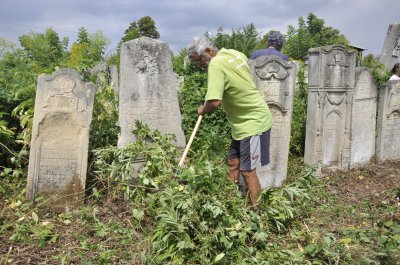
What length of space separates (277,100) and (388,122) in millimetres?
2844

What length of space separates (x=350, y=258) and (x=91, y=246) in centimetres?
212

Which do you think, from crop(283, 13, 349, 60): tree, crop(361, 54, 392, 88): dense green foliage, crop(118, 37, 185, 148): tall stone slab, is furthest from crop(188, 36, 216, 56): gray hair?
crop(283, 13, 349, 60): tree

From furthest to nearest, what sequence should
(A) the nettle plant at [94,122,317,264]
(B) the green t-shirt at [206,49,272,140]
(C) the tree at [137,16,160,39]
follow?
(C) the tree at [137,16,160,39] → (B) the green t-shirt at [206,49,272,140] → (A) the nettle plant at [94,122,317,264]

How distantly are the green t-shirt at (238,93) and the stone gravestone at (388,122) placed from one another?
11.9ft

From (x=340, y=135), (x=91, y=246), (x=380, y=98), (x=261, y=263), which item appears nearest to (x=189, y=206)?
(x=261, y=263)

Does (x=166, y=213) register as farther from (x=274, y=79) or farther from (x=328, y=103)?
(x=328, y=103)

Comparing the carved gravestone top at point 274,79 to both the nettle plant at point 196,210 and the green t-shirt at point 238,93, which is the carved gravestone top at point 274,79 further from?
the nettle plant at point 196,210

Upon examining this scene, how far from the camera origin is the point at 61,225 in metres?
3.82

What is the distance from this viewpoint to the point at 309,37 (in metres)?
16.4

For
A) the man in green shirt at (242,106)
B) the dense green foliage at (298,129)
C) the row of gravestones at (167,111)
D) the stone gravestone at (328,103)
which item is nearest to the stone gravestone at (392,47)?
the row of gravestones at (167,111)

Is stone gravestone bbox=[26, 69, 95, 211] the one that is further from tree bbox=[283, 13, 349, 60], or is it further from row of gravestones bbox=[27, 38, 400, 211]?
tree bbox=[283, 13, 349, 60]

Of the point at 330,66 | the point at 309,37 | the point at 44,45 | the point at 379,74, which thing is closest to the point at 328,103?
the point at 330,66

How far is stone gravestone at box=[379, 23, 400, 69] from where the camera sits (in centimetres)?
1165

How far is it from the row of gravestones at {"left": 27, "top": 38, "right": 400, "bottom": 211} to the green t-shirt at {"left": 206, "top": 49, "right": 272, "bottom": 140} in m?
1.08
